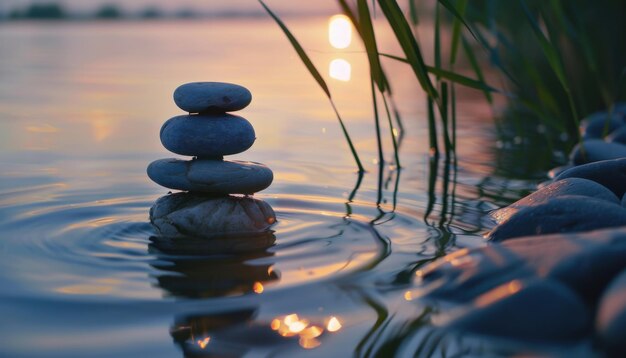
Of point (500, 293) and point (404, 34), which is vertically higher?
point (404, 34)

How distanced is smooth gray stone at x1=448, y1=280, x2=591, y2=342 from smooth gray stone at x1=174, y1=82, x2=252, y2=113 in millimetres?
1621

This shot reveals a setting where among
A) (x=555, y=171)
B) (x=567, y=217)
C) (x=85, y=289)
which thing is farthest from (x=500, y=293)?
(x=555, y=171)

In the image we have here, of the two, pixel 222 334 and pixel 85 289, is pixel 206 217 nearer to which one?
pixel 85 289

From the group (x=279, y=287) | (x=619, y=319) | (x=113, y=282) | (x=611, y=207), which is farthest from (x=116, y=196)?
(x=619, y=319)

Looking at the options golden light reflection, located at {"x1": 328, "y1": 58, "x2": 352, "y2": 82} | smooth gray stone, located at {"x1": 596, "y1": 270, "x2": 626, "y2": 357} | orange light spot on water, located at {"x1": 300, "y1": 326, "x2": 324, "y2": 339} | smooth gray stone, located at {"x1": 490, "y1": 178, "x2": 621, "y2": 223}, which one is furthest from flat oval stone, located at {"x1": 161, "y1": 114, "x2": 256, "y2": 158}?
golden light reflection, located at {"x1": 328, "y1": 58, "x2": 352, "y2": 82}

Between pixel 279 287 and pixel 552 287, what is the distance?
0.91 meters

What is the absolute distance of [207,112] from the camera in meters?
3.68

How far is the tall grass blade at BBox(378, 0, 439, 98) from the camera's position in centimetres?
386

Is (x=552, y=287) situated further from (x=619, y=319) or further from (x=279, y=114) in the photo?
(x=279, y=114)

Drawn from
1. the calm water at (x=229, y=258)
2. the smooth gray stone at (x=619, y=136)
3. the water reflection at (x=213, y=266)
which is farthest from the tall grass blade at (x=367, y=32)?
the smooth gray stone at (x=619, y=136)

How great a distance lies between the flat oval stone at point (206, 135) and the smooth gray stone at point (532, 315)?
1.57 m

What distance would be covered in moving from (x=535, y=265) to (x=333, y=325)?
68cm

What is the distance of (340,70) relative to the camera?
42.8 ft

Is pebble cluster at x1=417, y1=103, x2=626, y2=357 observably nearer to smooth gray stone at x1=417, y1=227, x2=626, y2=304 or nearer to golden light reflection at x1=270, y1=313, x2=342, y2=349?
smooth gray stone at x1=417, y1=227, x2=626, y2=304
